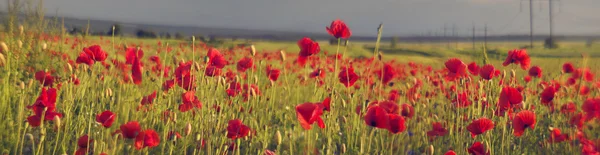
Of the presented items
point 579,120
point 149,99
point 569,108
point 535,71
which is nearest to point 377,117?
point 149,99

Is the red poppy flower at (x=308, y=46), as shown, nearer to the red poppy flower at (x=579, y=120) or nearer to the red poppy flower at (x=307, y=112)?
the red poppy flower at (x=307, y=112)

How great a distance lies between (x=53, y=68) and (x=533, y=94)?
388cm

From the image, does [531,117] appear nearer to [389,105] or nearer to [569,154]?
[389,105]

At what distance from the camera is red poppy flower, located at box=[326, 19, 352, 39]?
2346mm

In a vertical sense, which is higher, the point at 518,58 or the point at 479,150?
the point at 518,58

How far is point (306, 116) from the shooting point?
188cm

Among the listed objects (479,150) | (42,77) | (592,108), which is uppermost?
(42,77)

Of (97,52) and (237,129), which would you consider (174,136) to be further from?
(97,52)

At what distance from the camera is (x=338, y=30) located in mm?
2357

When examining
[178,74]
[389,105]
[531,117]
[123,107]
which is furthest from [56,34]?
[531,117]

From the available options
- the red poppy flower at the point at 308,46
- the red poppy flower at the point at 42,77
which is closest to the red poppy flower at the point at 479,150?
the red poppy flower at the point at 308,46

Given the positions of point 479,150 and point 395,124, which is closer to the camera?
point 395,124

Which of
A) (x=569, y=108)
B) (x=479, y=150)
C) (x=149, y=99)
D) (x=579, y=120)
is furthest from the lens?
(x=569, y=108)

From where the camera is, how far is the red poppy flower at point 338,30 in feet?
7.70
